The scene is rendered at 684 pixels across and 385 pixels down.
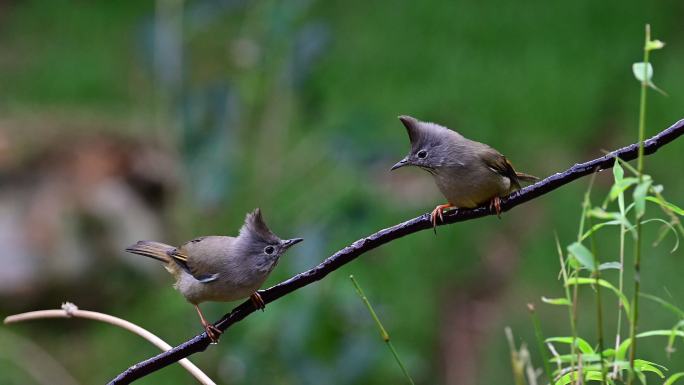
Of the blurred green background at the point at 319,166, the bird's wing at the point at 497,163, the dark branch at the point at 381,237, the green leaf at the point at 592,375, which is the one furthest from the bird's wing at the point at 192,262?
the blurred green background at the point at 319,166

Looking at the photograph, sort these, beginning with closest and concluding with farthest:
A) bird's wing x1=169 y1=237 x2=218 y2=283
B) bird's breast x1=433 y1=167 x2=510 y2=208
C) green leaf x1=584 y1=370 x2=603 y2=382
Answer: green leaf x1=584 y1=370 x2=603 y2=382, bird's breast x1=433 y1=167 x2=510 y2=208, bird's wing x1=169 y1=237 x2=218 y2=283

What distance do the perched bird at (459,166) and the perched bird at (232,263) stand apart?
0.38m

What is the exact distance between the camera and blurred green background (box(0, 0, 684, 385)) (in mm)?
4871

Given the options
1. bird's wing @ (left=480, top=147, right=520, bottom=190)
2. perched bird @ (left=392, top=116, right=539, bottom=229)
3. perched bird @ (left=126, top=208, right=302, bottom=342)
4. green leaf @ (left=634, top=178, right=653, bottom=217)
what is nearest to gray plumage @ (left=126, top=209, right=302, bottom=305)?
perched bird @ (left=126, top=208, right=302, bottom=342)

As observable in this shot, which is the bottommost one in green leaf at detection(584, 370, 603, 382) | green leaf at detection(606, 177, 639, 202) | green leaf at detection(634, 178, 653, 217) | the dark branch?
green leaf at detection(584, 370, 603, 382)

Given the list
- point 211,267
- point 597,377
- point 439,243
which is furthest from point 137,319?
point 597,377

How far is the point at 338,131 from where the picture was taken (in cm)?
487

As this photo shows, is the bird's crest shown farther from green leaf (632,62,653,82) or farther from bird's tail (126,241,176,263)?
green leaf (632,62,653,82)

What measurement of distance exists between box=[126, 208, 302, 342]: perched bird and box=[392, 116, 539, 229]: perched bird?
38 cm

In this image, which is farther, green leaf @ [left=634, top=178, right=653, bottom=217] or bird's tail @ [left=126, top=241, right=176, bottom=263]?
bird's tail @ [left=126, top=241, right=176, bottom=263]

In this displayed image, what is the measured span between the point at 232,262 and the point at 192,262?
236 mm

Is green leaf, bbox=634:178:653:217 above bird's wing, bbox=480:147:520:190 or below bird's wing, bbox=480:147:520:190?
below

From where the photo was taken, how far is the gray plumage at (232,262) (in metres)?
2.52

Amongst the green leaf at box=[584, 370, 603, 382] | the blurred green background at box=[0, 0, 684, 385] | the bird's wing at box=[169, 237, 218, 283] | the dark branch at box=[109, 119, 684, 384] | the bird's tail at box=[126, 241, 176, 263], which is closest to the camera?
the dark branch at box=[109, 119, 684, 384]
